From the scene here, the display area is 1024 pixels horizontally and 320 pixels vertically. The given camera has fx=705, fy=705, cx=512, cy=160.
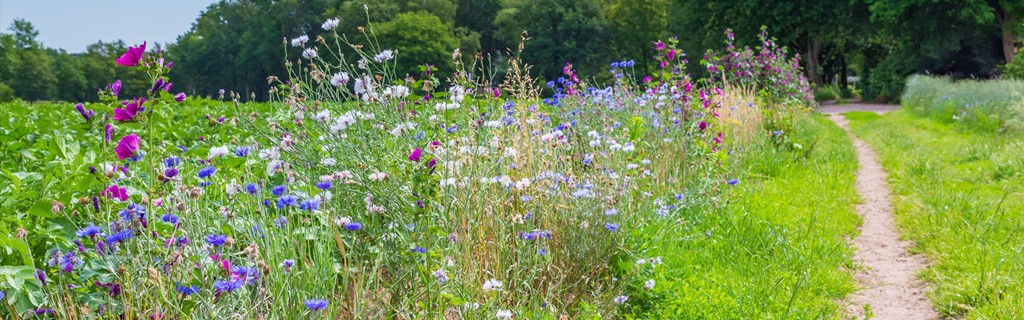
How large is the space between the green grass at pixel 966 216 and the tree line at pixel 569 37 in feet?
8.13

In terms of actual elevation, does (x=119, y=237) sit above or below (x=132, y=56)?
below

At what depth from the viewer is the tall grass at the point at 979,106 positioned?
9016 mm

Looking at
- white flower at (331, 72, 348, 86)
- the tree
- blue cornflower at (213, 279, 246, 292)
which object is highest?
the tree

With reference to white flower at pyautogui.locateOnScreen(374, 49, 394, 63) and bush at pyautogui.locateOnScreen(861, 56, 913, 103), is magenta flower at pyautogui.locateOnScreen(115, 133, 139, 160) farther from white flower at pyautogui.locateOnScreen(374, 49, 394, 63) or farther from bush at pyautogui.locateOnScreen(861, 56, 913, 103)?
bush at pyautogui.locateOnScreen(861, 56, 913, 103)

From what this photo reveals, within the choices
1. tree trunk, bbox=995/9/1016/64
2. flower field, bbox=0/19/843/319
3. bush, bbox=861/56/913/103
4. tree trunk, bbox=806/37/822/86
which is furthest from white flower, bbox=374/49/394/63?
tree trunk, bbox=806/37/822/86

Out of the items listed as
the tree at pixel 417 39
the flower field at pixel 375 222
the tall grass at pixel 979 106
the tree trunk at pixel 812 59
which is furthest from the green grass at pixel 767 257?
the tree at pixel 417 39

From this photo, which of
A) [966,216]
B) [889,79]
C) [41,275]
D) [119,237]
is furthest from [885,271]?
[889,79]

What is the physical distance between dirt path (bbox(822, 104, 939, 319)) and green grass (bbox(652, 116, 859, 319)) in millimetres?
94

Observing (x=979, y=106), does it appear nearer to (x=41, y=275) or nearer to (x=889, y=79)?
(x=41, y=275)

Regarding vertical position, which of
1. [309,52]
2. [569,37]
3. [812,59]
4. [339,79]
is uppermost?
[569,37]

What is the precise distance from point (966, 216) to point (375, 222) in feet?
13.2

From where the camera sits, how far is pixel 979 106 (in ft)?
34.5

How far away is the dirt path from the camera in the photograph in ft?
11.2

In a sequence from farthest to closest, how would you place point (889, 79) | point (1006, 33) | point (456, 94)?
point (889, 79) → point (1006, 33) → point (456, 94)
